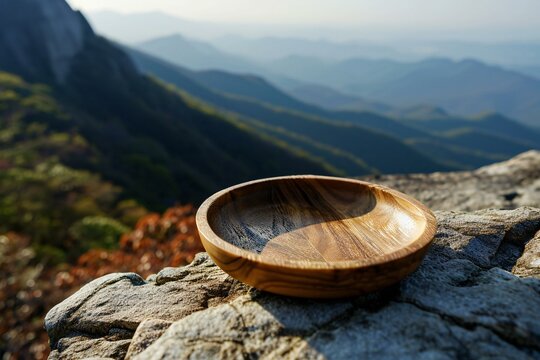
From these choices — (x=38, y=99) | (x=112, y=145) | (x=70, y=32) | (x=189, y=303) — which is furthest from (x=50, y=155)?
(x=70, y=32)

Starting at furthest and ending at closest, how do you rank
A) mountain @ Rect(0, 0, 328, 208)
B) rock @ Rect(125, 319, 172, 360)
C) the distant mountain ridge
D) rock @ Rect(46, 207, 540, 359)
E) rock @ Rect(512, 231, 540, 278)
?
the distant mountain ridge
mountain @ Rect(0, 0, 328, 208)
rock @ Rect(512, 231, 540, 278)
rock @ Rect(125, 319, 172, 360)
rock @ Rect(46, 207, 540, 359)

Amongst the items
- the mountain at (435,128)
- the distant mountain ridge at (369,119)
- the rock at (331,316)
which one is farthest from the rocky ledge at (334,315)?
the mountain at (435,128)

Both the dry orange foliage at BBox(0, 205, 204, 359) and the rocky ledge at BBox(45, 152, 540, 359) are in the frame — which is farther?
the dry orange foliage at BBox(0, 205, 204, 359)

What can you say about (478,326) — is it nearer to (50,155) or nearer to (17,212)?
(17,212)

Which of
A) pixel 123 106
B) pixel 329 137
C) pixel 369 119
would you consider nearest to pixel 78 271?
pixel 123 106

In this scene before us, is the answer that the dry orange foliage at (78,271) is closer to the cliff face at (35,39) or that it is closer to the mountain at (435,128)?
the cliff face at (35,39)

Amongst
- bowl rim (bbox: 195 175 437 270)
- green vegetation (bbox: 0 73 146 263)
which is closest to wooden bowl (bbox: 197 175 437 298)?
bowl rim (bbox: 195 175 437 270)

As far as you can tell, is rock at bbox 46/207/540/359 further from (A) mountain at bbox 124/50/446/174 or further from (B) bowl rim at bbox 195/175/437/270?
(A) mountain at bbox 124/50/446/174
